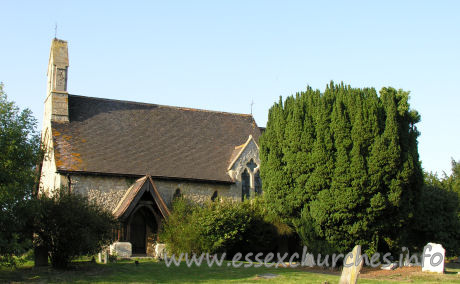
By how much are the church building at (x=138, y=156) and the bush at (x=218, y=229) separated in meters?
1.36

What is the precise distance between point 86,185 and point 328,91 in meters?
14.5

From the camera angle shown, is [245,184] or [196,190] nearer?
[196,190]

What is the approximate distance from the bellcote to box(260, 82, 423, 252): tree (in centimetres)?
1444

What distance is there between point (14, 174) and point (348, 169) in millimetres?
13252

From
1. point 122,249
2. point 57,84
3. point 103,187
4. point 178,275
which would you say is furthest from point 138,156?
point 178,275

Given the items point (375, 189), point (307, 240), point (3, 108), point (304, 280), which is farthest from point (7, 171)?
point (375, 189)

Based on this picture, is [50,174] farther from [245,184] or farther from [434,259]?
[434,259]

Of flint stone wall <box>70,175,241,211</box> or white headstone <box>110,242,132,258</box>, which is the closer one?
white headstone <box>110,242,132,258</box>

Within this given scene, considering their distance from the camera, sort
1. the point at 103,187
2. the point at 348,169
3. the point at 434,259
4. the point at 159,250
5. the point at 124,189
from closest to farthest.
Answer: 1. the point at 434,259
2. the point at 348,169
3. the point at 159,250
4. the point at 103,187
5. the point at 124,189

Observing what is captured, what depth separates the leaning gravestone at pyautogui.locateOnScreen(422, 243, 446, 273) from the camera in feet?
71.3

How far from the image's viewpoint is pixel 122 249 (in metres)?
27.2

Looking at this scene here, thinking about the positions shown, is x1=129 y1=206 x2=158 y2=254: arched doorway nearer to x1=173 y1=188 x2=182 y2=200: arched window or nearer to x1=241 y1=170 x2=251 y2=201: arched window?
x1=173 y1=188 x2=182 y2=200: arched window

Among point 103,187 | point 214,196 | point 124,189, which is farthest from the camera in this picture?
point 214,196

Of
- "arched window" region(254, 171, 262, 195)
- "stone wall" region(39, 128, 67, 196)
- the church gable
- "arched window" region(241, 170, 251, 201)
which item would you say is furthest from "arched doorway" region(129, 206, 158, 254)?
"arched window" region(254, 171, 262, 195)
